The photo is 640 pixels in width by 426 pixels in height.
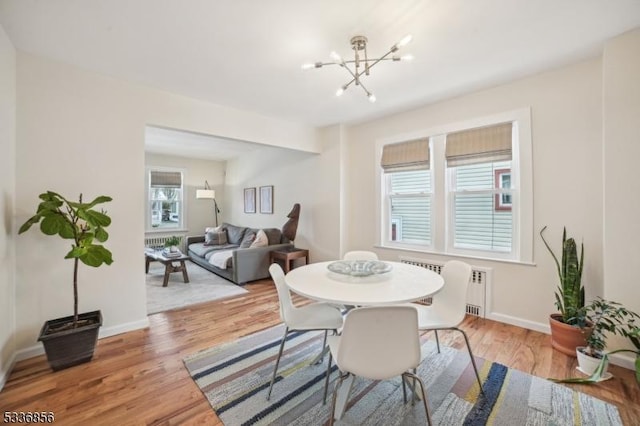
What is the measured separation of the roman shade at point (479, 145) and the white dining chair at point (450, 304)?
157cm

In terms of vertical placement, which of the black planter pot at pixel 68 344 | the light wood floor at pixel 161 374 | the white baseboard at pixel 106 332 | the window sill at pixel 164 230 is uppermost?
the window sill at pixel 164 230

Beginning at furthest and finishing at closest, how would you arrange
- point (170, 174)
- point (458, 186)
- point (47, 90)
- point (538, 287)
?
point (170, 174), point (458, 186), point (538, 287), point (47, 90)

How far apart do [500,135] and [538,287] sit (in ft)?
5.30

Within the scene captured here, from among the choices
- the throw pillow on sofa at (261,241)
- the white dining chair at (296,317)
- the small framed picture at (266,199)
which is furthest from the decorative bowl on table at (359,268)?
Result: the small framed picture at (266,199)

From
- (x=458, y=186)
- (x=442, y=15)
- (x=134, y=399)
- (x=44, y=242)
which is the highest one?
(x=442, y=15)

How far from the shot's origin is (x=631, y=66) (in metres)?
2.03

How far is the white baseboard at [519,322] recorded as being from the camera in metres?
2.65

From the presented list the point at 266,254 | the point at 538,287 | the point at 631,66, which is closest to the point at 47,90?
the point at 266,254

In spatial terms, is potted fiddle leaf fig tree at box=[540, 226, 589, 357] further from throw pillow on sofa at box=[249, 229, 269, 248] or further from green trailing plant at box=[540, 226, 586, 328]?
throw pillow on sofa at box=[249, 229, 269, 248]

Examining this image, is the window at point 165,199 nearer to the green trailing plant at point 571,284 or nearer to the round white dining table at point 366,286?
the round white dining table at point 366,286

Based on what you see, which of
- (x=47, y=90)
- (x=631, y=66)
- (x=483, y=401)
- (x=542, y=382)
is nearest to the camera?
→ (x=483, y=401)

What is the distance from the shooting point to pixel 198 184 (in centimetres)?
700

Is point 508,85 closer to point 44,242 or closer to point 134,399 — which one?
point 134,399

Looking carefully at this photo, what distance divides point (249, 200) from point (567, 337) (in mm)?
5882
